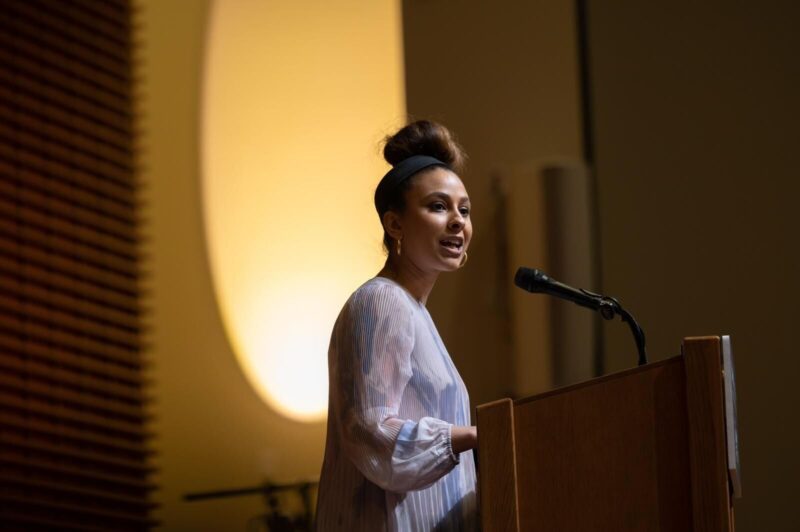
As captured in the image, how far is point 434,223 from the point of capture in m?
1.78

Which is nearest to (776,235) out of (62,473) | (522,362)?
(522,362)

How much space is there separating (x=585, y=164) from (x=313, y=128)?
165cm

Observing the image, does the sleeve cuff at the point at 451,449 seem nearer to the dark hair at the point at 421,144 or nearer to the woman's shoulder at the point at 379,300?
the woman's shoulder at the point at 379,300

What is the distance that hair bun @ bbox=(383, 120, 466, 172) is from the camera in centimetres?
191

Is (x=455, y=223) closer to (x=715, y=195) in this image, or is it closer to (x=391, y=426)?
(x=391, y=426)

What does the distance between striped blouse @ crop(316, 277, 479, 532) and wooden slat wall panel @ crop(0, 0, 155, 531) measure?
7.62 feet

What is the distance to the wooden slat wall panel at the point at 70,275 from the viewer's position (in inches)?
147

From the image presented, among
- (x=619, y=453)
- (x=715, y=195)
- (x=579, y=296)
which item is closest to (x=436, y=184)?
(x=579, y=296)

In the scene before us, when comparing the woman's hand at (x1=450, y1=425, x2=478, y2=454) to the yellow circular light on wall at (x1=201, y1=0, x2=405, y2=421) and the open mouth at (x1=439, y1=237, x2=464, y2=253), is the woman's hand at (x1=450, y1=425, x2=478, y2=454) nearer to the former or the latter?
the open mouth at (x1=439, y1=237, x2=464, y2=253)

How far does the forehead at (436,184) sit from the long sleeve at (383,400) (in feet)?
0.62

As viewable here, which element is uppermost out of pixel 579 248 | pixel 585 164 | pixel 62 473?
pixel 585 164

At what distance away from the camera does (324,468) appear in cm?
171

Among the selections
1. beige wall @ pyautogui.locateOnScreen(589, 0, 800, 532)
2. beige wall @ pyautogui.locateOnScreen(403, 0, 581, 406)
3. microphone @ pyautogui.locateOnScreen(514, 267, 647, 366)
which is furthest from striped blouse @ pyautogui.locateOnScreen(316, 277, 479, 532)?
beige wall @ pyautogui.locateOnScreen(403, 0, 581, 406)

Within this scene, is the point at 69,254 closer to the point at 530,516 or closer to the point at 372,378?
the point at 372,378
